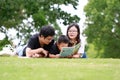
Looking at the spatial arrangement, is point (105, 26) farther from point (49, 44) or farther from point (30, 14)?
point (49, 44)

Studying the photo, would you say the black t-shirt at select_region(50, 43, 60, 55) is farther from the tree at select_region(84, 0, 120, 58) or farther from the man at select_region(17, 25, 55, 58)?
the tree at select_region(84, 0, 120, 58)

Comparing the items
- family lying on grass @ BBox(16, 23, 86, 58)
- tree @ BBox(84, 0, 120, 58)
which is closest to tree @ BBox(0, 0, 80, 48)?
tree @ BBox(84, 0, 120, 58)

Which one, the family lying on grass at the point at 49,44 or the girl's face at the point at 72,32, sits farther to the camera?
the girl's face at the point at 72,32

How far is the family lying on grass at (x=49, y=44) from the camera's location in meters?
10.8

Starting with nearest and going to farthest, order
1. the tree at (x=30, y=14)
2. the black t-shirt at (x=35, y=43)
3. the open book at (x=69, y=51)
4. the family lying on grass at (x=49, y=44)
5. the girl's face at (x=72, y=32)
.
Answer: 1. the family lying on grass at (x=49, y=44)
2. the open book at (x=69, y=51)
3. the black t-shirt at (x=35, y=43)
4. the girl's face at (x=72, y=32)
5. the tree at (x=30, y=14)

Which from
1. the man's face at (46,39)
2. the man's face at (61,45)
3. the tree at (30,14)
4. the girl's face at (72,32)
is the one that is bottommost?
the man's face at (61,45)

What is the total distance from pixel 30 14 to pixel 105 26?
52.7 ft

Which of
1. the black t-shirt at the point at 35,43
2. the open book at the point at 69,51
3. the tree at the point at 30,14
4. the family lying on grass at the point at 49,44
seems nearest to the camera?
the family lying on grass at the point at 49,44

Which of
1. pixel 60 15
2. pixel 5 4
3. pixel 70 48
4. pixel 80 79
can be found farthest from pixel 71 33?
pixel 60 15

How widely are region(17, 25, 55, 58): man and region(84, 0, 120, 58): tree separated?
3710cm

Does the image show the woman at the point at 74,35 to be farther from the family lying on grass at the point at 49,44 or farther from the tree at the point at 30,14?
the tree at the point at 30,14

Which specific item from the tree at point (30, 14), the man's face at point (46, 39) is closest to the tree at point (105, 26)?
the tree at point (30, 14)

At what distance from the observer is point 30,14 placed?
112 ft

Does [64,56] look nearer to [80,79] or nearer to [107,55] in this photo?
[80,79]
